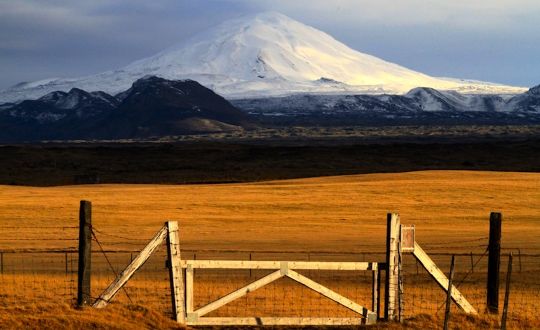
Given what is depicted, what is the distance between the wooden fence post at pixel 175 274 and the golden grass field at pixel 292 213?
18.3ft

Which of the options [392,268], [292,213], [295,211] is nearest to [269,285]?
[392,268]

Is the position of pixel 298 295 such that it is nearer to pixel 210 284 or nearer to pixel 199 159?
pixel 210 284

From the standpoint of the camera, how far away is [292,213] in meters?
51.4

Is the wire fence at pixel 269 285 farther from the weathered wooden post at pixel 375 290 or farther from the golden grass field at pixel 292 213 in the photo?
the weathered wooden post at pixel 375 290

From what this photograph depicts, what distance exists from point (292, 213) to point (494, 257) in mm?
34660

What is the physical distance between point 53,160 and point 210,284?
278 feet

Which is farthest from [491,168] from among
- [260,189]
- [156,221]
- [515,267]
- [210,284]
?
[210,284]

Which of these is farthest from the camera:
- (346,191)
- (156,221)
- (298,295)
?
(346,191)

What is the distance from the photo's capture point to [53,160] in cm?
10712

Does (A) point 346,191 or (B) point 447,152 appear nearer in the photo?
(A) point 346,191

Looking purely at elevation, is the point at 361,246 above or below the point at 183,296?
below

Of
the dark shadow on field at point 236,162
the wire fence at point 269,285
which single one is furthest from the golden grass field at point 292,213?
the dark shadow on field at point 236,162

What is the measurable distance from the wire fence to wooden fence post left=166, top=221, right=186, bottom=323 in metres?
0.57

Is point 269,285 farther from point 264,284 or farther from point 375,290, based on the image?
point 264,284
